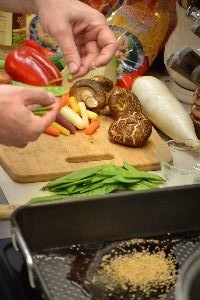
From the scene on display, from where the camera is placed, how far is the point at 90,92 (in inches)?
60.4

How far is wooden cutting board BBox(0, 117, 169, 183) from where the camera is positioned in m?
1.30

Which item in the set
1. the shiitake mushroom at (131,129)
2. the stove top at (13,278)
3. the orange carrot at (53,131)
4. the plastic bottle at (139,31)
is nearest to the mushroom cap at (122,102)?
the shiitake mushroom at (131,129)

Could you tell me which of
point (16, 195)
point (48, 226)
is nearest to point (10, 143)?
point (48, 226)

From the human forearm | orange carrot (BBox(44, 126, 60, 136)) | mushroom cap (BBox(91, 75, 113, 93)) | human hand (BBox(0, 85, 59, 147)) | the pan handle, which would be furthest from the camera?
mushroom cap (BBox(91, 75, 113, 93))

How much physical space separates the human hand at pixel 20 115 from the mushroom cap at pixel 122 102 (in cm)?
47

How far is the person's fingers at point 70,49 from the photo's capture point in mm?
1226

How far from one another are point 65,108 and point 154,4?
Answer: 0.50 meters

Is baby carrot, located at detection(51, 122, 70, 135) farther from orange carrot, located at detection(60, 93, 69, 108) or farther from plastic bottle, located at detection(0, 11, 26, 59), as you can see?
plastic bottle, located at detection(0, 11, 26, 59)

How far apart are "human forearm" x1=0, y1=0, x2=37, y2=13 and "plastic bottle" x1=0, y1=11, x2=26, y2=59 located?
1.12 ft

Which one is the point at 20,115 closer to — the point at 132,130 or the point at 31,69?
the point at 132,130

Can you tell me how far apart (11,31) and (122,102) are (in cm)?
46

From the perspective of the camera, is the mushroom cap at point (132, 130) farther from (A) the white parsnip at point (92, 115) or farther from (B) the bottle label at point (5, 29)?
(B) the bottle label at point (5, 29)

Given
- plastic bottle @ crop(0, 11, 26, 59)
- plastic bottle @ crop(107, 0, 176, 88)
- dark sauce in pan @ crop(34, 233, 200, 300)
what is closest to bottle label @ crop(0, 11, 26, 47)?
plastic bottle @ crop(0, 11, 26, 59)

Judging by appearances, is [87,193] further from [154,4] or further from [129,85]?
[154,4]
